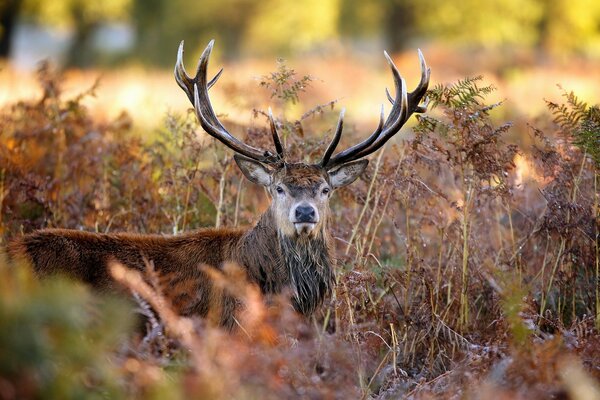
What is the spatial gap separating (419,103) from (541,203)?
160cm

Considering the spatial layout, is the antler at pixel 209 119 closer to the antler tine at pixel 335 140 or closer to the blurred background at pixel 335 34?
the antler tine at pixel 335 140

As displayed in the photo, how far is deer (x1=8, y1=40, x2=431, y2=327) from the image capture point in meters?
6.27

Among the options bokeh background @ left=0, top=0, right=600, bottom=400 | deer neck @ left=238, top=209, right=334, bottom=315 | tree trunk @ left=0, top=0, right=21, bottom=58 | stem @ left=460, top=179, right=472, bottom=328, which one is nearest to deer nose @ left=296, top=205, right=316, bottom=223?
deer neck @ left=238, top=209, right=334, bottom=315

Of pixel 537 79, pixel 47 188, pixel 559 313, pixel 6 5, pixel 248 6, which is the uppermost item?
pixel 248 6

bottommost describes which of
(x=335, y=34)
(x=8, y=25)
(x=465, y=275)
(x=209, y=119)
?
(x=465, y=275)

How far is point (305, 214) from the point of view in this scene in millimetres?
6480

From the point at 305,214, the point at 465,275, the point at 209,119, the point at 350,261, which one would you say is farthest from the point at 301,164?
the point at 465,275

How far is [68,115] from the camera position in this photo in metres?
10.3

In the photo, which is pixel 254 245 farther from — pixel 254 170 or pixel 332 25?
pixel 332 25

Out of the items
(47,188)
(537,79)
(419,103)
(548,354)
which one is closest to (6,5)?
(537,79)

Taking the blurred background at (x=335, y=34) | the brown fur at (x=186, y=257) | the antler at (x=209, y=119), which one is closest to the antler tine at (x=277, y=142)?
the antler at (x=209, y=119)

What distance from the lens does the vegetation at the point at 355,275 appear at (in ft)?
13.3

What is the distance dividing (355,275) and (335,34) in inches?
1799

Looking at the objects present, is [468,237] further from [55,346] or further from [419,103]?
[55,346]
